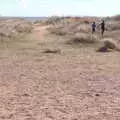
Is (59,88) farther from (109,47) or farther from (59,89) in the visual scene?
(109,47)

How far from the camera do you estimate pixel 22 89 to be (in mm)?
11648

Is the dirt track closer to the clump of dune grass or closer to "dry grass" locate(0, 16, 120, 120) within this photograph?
"dry grass" locate(0, 16, 120, 120)

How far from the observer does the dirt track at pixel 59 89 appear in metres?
9.06

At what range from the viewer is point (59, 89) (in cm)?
1171

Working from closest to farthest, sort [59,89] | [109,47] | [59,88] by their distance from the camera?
[59,89] → [59,88] → [109,47]

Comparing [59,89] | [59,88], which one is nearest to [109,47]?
[59,88]

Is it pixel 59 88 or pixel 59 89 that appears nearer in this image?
pixel 59 89

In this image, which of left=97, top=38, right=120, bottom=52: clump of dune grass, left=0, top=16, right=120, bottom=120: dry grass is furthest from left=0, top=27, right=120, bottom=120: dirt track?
left=97, top=38, right=120, bottom=52: clump of dune grass

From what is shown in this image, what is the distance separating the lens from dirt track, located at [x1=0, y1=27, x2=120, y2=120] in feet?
29.7

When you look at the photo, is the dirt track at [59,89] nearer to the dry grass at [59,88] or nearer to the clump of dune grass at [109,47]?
the dry grass at [59,88]

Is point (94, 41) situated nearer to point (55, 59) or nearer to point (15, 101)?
point (55, 59)

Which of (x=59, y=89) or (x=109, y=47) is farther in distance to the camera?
(x=109, y=47)

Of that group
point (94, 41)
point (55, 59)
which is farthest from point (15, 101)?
point (94, 41)

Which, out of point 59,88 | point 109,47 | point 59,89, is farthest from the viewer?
point 109,47
